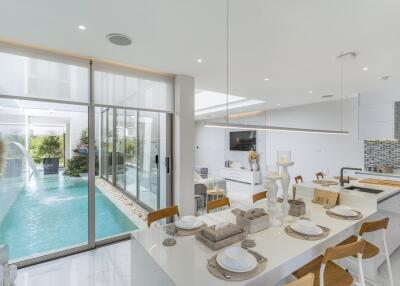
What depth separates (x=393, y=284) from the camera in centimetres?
223

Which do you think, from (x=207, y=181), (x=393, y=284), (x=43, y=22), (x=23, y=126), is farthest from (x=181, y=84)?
(x=393, y=284)

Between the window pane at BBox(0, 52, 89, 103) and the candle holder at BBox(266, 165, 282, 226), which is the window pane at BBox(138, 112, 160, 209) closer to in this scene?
the window pane at BBox(0, 52, 89, 103)

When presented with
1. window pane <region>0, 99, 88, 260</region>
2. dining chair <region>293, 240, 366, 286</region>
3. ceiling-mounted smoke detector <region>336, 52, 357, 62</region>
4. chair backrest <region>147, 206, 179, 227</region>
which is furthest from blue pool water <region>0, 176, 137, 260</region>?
ceiling-mounted smoke detector <region>336, 52, 357, 62</region>

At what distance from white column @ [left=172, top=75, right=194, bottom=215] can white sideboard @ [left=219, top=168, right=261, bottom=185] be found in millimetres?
4372

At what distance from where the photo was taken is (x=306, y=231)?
164 centimetres

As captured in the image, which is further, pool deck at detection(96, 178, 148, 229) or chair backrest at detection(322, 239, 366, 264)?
pool deck at detection(96, 178, 148, 229)

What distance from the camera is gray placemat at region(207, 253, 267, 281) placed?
1147 mm

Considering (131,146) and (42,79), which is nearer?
(42,79)

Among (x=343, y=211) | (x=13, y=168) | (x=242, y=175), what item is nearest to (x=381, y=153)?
(x=343, y=211)

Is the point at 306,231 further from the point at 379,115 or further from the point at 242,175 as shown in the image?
the point at 242,175

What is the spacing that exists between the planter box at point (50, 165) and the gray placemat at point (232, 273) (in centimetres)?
284

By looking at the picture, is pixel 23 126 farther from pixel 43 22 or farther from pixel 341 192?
pixel 341 192

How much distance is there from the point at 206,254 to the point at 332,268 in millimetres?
1083

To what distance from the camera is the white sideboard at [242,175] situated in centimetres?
759
